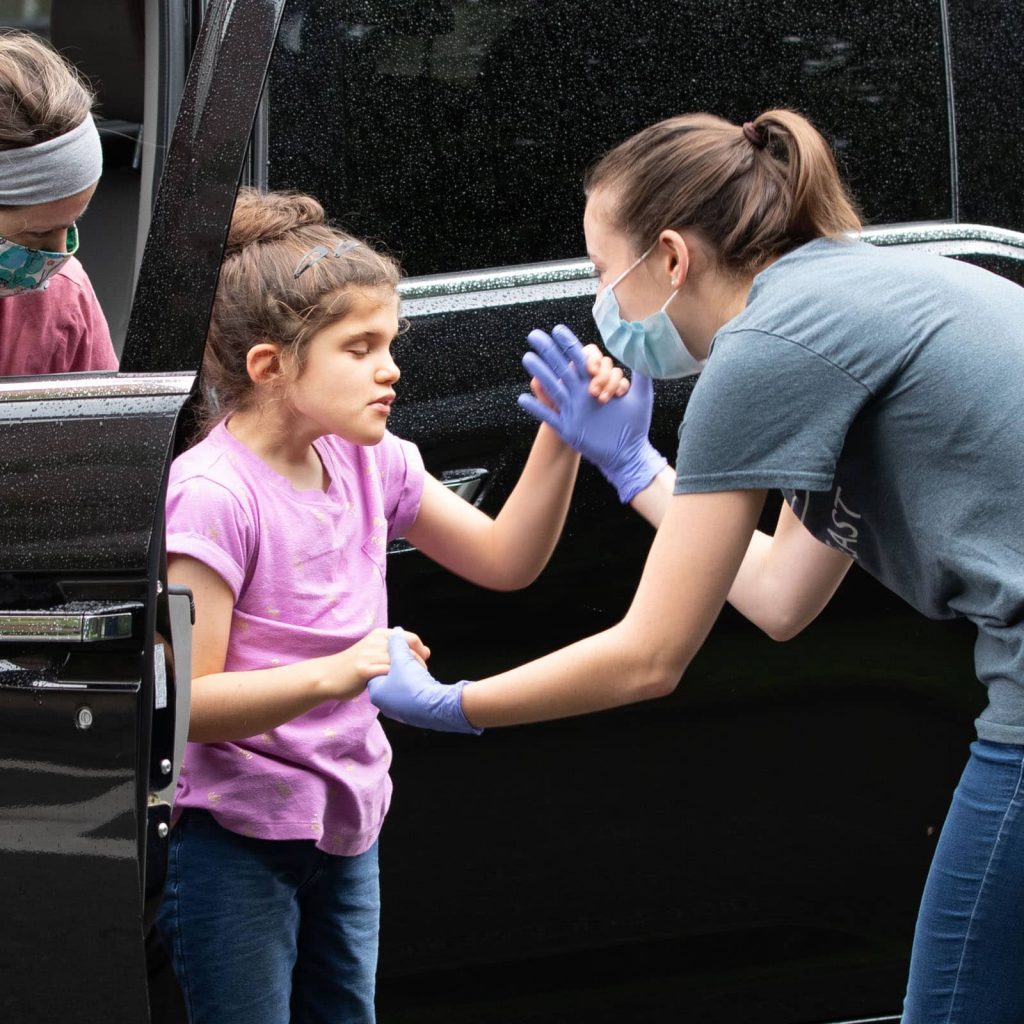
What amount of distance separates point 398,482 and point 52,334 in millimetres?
450

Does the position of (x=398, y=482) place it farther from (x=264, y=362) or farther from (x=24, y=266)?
(x=24, y=266)

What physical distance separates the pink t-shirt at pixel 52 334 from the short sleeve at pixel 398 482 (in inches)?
13.5

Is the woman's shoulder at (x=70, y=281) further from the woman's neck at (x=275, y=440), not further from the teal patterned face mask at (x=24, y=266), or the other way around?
the woman's neck at (x=275, y=440)

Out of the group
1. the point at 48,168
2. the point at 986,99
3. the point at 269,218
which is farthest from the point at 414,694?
the point at 986,99

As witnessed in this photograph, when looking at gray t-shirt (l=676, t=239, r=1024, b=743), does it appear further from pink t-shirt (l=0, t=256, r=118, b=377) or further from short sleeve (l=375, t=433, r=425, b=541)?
pink t-shirt (l=0, t=256, r=118, b=377)

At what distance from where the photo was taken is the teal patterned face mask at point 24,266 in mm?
1808

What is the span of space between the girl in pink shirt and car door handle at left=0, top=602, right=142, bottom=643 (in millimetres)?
184

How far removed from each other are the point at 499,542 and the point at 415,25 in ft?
2.22

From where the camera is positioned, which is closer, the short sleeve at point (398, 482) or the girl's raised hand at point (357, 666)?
the girl's raised hand at point (357, 666)

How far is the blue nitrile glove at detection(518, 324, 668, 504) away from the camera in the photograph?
2.04 metres

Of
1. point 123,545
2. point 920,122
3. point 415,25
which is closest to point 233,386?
point 123,545

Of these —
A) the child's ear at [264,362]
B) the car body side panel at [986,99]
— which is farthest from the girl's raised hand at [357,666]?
the car body side panel at [986,99]

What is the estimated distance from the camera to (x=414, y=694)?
1.78 m

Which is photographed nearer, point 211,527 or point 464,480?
point 211,527
